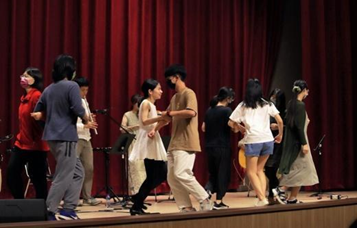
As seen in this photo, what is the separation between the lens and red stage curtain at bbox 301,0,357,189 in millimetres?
10305

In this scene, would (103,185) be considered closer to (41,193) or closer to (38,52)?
(38,52)

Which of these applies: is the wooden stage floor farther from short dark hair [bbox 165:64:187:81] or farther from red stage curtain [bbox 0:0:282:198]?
short dark hair [bbox 165:64:187:81]

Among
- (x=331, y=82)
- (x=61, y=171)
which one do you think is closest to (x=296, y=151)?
(x=61, y=171)

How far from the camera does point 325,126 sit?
410 inches

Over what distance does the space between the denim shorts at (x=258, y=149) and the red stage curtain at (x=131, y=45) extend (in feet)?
10.6

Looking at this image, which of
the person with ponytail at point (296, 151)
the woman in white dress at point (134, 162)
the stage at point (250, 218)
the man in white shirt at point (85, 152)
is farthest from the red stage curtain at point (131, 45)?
the stage at point (250, 218)

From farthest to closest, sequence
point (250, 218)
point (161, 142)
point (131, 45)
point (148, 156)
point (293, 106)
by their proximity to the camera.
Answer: point (131, 45) < point (293, 106) < point (161, 142) < point (148, 156) < point (250, 218)

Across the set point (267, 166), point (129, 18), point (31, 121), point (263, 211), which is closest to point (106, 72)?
point (129, 18)

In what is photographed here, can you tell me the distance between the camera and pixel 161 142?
578 cm

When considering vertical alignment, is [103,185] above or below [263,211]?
below

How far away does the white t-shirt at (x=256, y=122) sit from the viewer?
6125 mm

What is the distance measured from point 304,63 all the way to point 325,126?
1.21 m

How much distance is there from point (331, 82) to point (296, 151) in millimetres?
4241

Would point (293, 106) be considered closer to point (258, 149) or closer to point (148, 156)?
point (258, 149)
